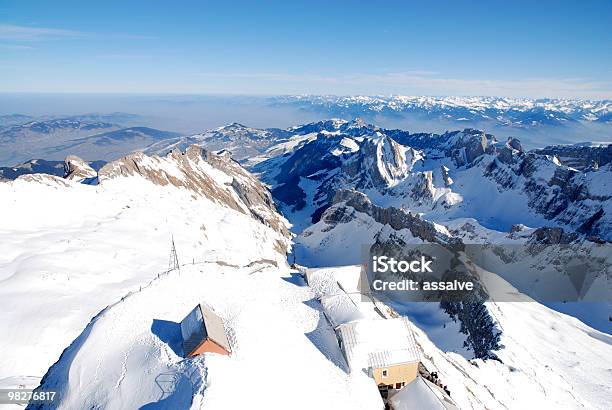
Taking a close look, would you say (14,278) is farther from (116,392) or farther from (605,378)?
(605,378)

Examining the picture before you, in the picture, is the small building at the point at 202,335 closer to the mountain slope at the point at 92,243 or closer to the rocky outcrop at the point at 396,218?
the mountain slope at the point at 92,243

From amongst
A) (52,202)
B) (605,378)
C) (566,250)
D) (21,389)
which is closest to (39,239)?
(52,202)

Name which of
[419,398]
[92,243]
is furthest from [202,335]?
[92,243]

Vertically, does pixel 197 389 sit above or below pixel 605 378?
above

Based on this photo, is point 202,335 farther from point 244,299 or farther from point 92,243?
point 92,243

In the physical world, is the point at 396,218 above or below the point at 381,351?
below

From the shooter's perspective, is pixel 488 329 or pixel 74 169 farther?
pixel 74 169

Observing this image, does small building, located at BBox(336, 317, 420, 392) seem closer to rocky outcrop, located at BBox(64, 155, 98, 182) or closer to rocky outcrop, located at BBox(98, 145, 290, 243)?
rocky outcrop, located at BBox(98, 145, 290, 243)
